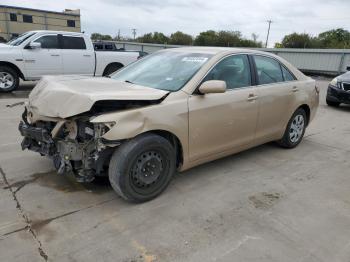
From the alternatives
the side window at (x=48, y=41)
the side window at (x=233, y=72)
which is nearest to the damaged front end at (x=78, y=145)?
the side window at (x=233, y=72)

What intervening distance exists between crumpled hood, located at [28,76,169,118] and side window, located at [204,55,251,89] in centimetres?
83

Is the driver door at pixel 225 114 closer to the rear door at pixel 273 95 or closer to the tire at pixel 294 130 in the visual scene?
the rear door at pixel 273 95

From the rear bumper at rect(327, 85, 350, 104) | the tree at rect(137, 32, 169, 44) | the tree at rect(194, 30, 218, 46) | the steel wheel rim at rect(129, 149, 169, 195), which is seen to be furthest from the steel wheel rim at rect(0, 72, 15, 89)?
the tree at rect(137, 32, 169, 44)

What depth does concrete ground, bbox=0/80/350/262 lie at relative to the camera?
271 centimetres

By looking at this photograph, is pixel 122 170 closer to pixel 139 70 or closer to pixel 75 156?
pixel 75 156

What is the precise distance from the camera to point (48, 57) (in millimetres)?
10273

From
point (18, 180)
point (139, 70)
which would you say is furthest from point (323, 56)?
point (18, 180)

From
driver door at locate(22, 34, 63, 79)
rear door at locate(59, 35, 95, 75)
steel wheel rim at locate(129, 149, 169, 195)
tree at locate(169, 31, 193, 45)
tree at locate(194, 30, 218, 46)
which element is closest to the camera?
steel wheel rim at locate(129, 149, 169, 195)

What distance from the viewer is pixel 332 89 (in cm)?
980

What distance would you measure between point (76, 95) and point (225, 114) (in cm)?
178

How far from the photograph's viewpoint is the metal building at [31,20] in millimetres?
41750

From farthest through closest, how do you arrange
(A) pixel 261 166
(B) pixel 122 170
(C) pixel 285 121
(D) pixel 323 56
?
(D) pixel 323 56, (C) pixel 285 121, (A) pixel 261 166, (B) pixel 122 170

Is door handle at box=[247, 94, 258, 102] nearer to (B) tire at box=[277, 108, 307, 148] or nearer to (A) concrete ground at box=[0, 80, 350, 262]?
(A) concrete ground at box=[0, 80, 350, 262]

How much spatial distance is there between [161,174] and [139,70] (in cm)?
154
